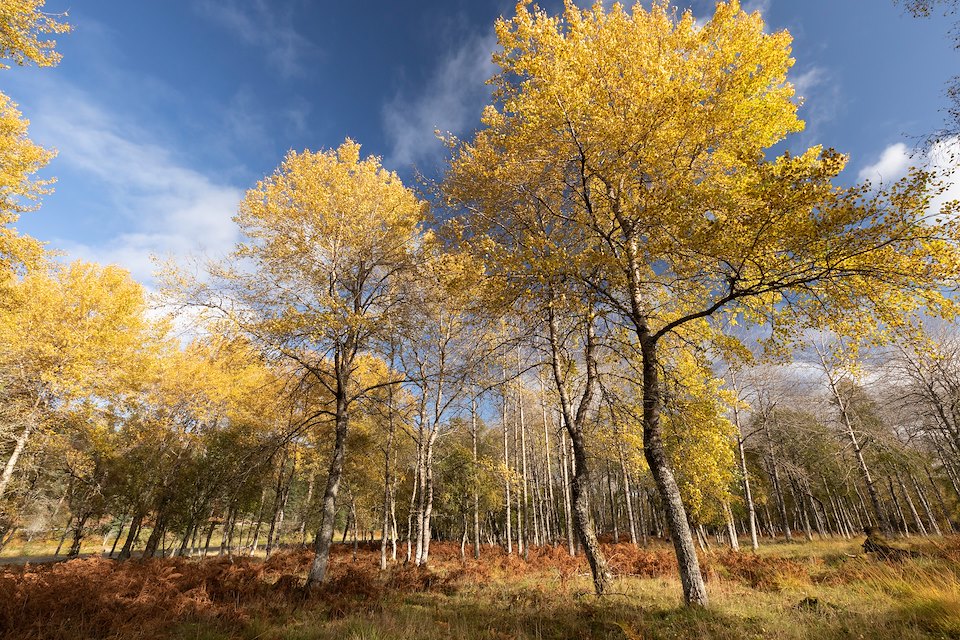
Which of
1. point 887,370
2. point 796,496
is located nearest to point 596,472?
point 796,496

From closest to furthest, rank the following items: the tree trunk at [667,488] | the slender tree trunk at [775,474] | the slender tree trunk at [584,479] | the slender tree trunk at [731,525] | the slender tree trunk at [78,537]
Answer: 1. the tree trunk at [667,488]
2. the slender tree trunk at [584,479]
3. the slender tree trunk at [731,525]
4. the slender tree trunk at [78,537]
5. the slender tree trunk at [775,474]

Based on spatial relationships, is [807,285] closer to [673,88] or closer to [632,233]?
[632,233]

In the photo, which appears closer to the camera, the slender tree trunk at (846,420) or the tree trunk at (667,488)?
the tree trunk at (667,488)

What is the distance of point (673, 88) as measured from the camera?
255 inches

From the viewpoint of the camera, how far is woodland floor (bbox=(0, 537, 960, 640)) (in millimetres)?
4980

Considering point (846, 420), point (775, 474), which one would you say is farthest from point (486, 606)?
point (775, 474)

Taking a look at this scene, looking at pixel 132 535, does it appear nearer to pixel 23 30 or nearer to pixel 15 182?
pixel 15 182

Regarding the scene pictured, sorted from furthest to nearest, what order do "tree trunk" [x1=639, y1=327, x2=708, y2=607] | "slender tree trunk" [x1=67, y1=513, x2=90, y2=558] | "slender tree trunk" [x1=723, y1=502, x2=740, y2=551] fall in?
1. "slender tree trunk" [x1=67, y1=513, x2=90, y2=558]
2. "slender tree trunk" [x1=723, y1=502, x2=740, y2=551]
3. "tree trunk" [x1=639, y1=327, x2=708, y2=607]

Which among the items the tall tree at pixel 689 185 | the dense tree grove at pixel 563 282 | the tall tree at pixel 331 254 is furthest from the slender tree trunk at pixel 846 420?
the tall tree at pixel 331 254

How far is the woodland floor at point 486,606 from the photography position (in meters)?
4.98

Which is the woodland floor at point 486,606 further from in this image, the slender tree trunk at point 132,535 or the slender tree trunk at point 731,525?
the slender tree trunk at point 132,535

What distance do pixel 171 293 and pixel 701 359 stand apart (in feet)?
37.0

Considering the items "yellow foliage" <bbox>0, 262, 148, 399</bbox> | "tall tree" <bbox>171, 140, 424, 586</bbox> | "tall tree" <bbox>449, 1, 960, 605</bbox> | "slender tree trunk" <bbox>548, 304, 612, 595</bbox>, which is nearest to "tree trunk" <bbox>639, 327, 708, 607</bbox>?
"tall tree" <bbox>449, 1, 960, 605</bbox>

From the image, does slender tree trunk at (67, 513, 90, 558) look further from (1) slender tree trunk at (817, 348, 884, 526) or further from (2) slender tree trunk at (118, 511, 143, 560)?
(1) slender tree trunk at (817, 348, 884, 526)
